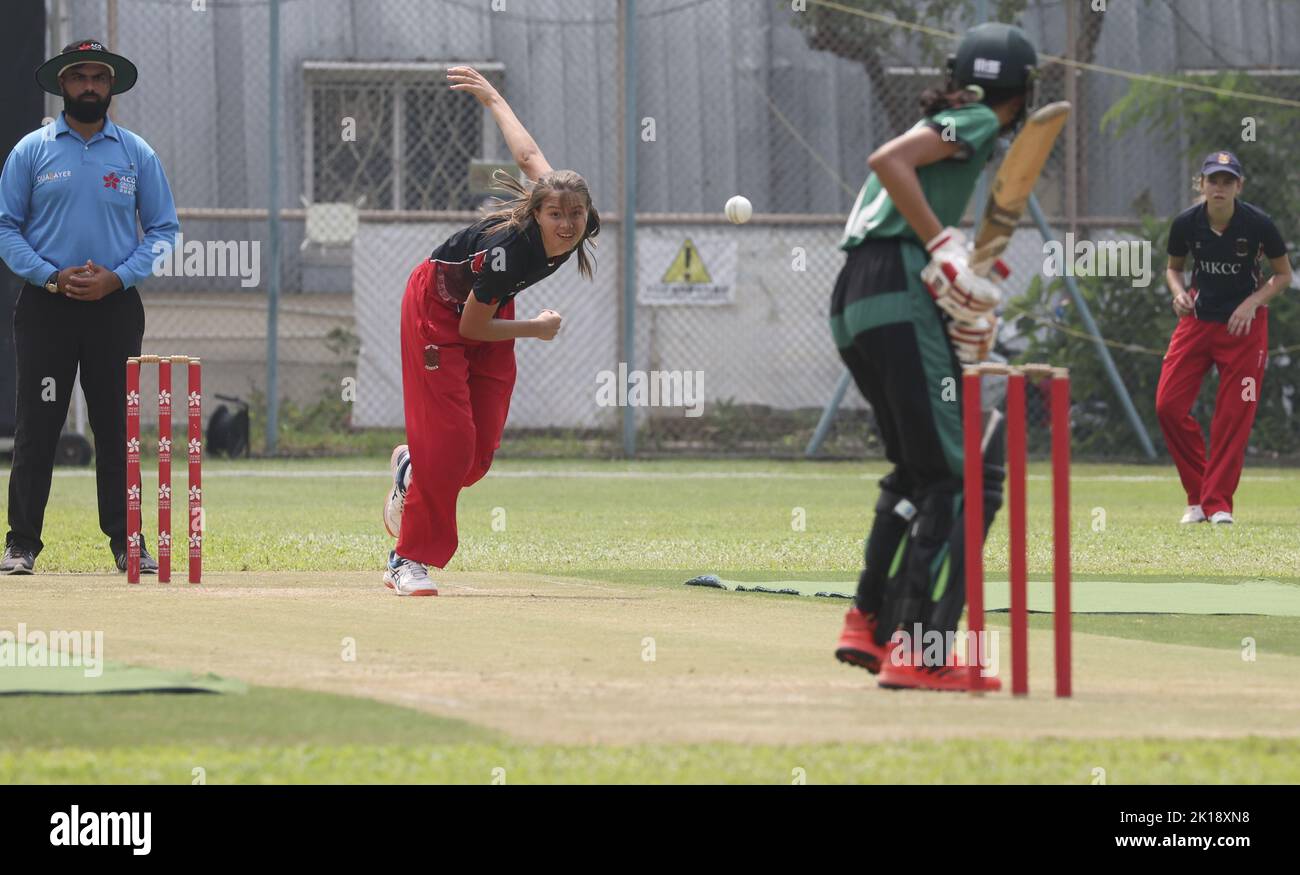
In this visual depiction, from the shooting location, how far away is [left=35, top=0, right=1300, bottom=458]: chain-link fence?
1980 cm

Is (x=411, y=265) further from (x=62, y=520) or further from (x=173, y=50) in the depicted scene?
(x=62, y=520)

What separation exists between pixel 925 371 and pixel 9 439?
521 inches

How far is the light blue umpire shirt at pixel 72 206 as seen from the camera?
977 centimetres

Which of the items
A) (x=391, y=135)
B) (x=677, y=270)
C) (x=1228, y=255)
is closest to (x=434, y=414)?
(x=1228, y=255)

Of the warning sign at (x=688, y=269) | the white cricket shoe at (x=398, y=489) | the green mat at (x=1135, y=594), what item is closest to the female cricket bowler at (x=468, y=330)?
the white cricket shoe at (x=398, y=489)

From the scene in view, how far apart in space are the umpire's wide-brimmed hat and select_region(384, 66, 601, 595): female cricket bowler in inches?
83.8

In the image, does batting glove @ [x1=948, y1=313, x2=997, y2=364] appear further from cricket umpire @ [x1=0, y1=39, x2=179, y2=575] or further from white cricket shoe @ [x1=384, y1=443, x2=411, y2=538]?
cricket umpire @ [x1=0, y1=39, x2=179, y2=575]

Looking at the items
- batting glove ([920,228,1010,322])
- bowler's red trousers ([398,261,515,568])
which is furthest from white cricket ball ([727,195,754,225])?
batting glove ([920,228,1010,322])
